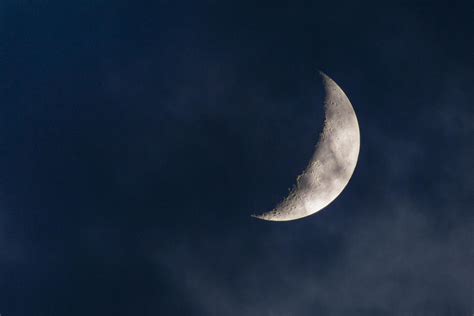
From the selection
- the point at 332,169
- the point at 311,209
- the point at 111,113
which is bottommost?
the point at 311,209

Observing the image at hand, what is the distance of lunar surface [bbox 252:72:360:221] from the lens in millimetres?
17750

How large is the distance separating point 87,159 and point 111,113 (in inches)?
137

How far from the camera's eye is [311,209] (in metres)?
18.7

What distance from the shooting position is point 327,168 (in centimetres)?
1794

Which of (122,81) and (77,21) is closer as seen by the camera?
(122,81)

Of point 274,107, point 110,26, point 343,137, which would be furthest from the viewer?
point 110,26

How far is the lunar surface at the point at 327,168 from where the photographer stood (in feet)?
58.2

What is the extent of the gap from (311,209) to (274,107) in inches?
269

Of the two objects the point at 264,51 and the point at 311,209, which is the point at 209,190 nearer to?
the point at 311,209

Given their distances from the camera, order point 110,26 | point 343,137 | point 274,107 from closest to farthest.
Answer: point 274,107 < point 343,137 < point 110,26

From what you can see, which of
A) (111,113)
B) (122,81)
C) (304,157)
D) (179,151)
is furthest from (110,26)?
(304,157)

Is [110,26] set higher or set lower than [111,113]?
higher

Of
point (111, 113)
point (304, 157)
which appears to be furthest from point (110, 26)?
point (304, 157)

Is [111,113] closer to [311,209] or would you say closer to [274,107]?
[274,107]
